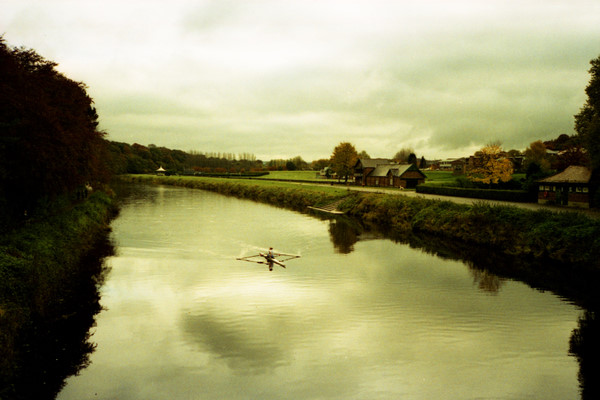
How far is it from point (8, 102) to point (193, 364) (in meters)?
16.2

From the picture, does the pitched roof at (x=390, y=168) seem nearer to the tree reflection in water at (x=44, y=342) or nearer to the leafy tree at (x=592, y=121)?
the leafy tree at (x=592, y=121)

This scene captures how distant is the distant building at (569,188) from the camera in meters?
39.2

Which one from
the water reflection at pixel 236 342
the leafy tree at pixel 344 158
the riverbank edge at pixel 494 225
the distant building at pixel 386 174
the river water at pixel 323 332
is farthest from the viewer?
the leafy tree at pixel 344 158

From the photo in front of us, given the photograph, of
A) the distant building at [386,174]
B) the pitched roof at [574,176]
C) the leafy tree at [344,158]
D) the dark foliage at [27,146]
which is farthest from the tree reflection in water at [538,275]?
the leafy tree at [344,158]

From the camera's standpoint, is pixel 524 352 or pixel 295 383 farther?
pixel 524 352

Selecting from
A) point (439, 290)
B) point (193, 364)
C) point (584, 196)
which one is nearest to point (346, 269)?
point (439, 290)

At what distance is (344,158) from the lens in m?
105

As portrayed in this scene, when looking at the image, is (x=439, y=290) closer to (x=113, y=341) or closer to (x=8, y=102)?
(x=113, y=341)

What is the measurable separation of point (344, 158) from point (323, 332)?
297ft

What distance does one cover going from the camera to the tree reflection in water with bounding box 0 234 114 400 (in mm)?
11734

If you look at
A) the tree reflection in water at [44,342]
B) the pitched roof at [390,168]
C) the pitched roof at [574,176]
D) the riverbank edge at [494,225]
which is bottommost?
the tree reflection in water at [44,342]

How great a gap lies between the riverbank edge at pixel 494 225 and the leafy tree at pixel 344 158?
41.0 meters

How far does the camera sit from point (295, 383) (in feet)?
41.3

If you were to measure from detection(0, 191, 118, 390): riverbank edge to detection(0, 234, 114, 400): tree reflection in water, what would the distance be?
0.14 ft
